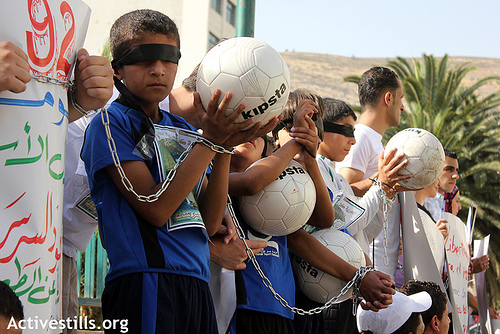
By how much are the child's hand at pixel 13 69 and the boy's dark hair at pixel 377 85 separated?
4.39 m

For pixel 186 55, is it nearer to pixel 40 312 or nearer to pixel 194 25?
pixel 194 25

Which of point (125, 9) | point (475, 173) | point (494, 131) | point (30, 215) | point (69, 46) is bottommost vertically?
point (475, 173)

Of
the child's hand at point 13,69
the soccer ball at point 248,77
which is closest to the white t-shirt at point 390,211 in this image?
the soccer ball at point 248,77

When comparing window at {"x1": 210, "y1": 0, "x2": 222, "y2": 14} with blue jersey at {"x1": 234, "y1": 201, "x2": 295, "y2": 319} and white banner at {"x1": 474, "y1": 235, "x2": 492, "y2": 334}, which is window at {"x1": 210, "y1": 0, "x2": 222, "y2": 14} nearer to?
white banner at {"x1": 474, "y1": 235, "x2": 492, "y2": 334}

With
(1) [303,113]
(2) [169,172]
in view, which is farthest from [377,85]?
(2) [169,172]

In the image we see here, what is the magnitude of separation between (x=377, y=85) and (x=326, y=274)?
2.83m

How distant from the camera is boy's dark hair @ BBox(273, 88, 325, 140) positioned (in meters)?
3.90

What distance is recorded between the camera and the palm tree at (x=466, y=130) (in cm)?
2119

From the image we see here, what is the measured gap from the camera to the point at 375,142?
5641 millimetres

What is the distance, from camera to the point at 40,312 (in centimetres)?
222

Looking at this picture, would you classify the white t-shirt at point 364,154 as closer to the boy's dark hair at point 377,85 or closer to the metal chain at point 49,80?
the boy's dark hair at point 377,85

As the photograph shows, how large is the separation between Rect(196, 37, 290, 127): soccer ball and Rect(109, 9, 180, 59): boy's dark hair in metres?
0.28

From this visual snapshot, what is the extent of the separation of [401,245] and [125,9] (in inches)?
1328

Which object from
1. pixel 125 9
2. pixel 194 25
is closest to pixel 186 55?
pixel 194 25
